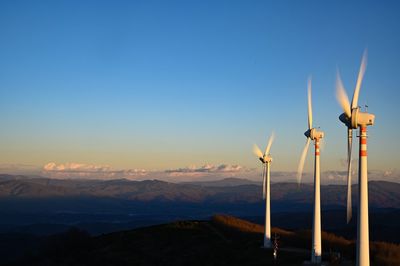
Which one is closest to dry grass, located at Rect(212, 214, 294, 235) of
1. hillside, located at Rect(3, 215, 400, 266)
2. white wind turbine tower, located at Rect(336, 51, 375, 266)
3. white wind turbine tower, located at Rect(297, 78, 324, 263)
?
hillside, located at Rect(3, 215, 400, 266)

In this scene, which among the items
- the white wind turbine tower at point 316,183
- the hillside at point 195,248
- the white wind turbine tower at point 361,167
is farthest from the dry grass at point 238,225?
the white wind turbine tower at point 361,167

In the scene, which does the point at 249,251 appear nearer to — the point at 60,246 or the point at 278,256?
the point at 278,256

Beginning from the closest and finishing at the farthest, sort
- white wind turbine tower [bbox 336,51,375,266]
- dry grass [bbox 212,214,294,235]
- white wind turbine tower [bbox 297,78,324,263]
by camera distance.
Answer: white wind turbine tower [bbox 336,51,375,266]
white wind turbine tower [bbox 297,78,324,263]
dry grass [bbox 212,214,294,235]

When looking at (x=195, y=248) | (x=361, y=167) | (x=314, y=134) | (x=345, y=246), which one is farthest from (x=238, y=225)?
(x=361, y=167)

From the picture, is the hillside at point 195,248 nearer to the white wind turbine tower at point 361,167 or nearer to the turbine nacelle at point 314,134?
the turbine nacelle at point 314,134

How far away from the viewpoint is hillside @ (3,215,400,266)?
68.4m

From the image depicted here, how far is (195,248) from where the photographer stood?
96312 mm

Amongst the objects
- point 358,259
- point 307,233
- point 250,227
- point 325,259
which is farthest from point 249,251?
point 250,227

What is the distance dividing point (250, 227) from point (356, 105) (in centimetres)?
9694

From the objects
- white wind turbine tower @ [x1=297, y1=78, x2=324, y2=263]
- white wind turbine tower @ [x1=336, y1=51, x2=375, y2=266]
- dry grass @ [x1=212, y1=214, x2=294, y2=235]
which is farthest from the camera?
dry grass @ [x1=212, y1=214, x2=294, y2=235]

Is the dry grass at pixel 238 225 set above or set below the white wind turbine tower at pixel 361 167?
below

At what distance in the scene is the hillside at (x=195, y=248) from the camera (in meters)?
68.4

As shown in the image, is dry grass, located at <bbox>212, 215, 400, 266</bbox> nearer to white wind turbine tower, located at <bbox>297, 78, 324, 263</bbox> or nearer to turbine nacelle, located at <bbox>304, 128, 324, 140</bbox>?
white wind turbine tower, located at <bbox>297, 78, 324, 263</bbox>

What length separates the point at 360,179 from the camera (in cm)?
3400
